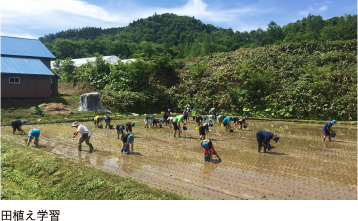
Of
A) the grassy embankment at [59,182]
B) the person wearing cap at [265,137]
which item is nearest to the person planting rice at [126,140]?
the grassy embankment at [59,182]

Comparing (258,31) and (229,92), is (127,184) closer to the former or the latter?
(229,92)

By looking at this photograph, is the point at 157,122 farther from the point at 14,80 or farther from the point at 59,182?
the point at 14,80

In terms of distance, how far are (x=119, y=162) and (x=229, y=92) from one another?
70.9ft

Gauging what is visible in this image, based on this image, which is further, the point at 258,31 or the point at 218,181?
the point at 258,31

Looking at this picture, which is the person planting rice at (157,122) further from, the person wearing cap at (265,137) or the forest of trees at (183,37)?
the forest of trees at (183,37)

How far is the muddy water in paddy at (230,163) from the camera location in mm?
8508

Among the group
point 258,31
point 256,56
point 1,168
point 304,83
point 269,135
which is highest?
point 258,31

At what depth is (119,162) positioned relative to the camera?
1136cm

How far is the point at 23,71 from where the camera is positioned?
28.5m

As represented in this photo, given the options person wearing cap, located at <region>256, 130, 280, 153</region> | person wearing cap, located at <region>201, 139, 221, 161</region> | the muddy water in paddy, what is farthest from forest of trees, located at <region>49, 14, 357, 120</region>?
person wearing cap, located at <region>201, 139, 221, 161</region>

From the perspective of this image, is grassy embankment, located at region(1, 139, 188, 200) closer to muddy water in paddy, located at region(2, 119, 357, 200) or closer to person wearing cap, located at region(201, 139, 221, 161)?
muddy water in paddy, located at region(2, 119, 357, 200)

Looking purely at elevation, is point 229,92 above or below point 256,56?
below

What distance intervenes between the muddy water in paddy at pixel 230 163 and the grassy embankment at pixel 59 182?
34.3 inches
